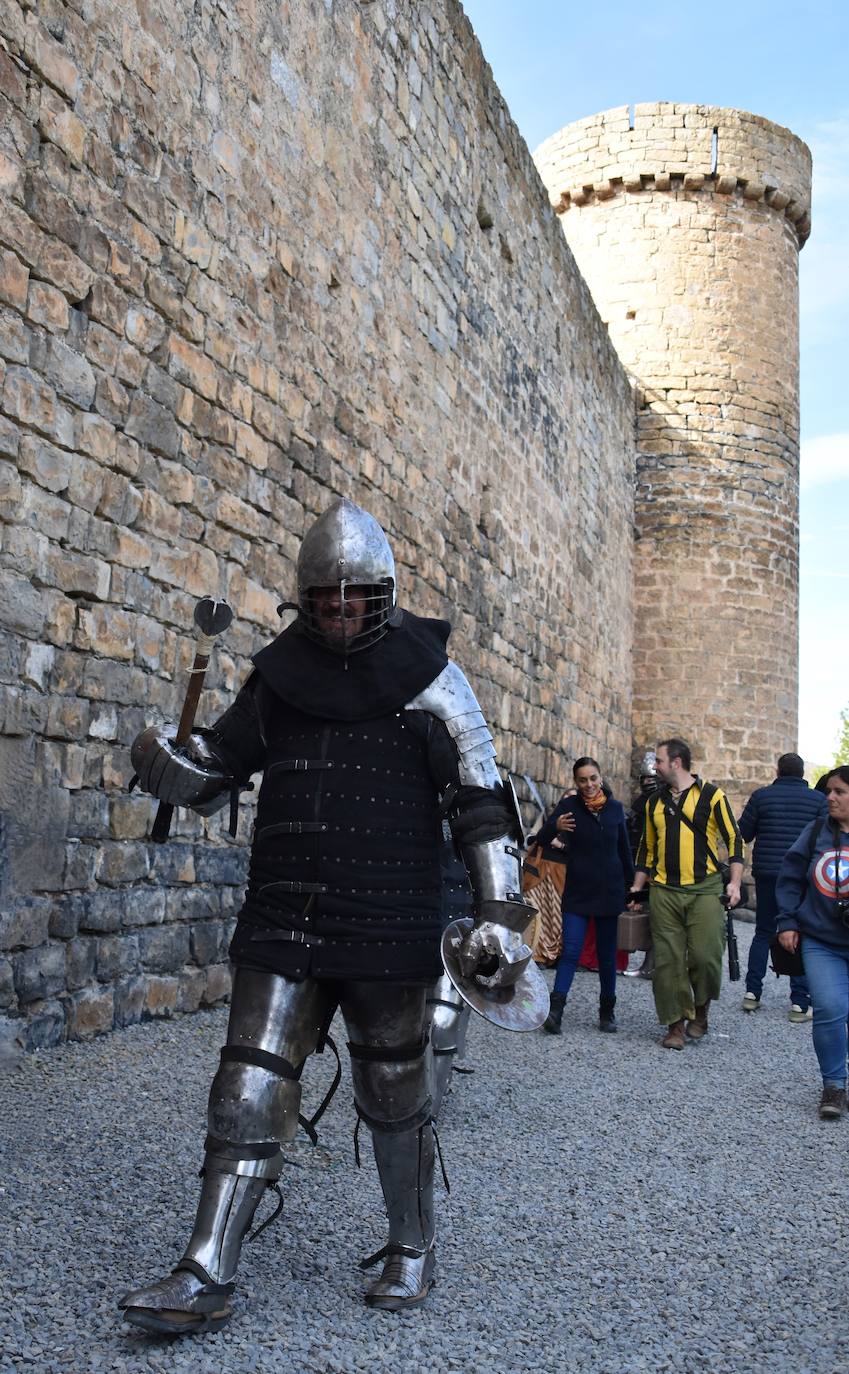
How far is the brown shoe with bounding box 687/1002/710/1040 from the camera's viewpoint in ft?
20.3

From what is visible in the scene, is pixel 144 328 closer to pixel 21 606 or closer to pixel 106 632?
pixel 106 632

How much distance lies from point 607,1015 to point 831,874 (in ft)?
6.31

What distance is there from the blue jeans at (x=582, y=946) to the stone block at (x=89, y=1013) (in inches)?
93.2

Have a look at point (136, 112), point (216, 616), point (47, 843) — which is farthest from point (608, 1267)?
point (136, 112)

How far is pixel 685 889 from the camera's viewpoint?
20.0ft

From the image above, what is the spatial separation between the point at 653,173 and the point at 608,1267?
1585cm

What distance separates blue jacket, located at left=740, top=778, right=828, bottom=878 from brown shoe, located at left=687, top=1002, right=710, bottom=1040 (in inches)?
54.5

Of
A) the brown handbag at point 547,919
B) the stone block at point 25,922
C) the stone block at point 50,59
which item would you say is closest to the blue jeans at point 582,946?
the brown handbag at point 547,919

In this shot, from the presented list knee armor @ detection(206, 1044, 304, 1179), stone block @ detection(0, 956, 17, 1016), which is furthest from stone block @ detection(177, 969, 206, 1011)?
knee armor @ detection(206, 1044, 304, 1179)

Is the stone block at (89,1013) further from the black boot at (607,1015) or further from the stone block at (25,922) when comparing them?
the black boot at (607,1015)

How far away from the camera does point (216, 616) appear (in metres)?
2.80

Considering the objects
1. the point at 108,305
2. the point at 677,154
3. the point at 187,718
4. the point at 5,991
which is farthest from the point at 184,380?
the point at 677,154

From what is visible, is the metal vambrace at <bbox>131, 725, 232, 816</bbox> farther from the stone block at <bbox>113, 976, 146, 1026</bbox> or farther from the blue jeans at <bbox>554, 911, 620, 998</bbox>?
the blue jeans at <bbox>554, 911, 620, 998</bbox>

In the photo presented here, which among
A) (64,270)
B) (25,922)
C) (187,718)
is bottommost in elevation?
(25,922)
